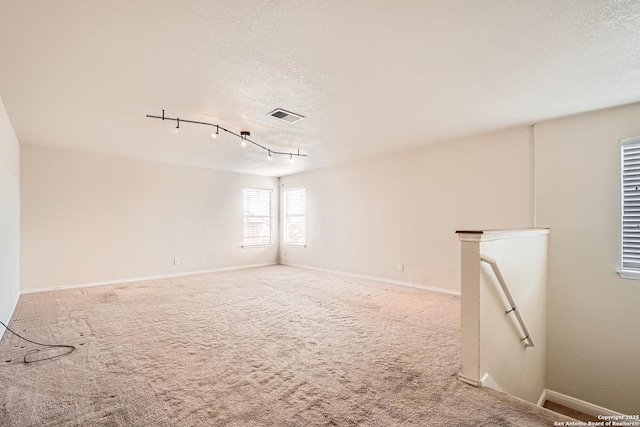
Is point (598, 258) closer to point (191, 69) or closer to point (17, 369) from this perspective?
point (191, 69)

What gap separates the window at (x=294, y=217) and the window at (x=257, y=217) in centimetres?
47

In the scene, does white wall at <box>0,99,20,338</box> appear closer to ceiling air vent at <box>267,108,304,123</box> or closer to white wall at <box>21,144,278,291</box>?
white wall at <box>21,144,278,291</box>

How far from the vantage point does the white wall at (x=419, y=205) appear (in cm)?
411

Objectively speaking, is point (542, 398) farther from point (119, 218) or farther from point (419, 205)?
point (119, 218)

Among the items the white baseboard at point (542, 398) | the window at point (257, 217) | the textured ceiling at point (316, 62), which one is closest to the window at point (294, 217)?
the window at point (257, 217)

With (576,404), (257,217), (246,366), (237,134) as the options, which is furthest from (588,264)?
(257,217)

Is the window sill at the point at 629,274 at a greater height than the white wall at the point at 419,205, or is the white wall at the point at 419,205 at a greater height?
the white wall at the point at 419,205

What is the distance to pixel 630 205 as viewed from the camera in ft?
10.3

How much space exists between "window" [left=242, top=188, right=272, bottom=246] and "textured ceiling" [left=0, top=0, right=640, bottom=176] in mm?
3708

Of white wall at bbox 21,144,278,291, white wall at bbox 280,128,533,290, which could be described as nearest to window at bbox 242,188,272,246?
white wall at bbox 21,144,278,291

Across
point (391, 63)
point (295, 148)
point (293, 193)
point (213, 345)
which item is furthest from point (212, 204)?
point (391, 63)

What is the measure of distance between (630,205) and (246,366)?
168 inches

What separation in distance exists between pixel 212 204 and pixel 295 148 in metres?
2.93

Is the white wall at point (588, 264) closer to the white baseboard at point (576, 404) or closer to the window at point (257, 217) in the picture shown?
the white baseboard at point (576, 404)
